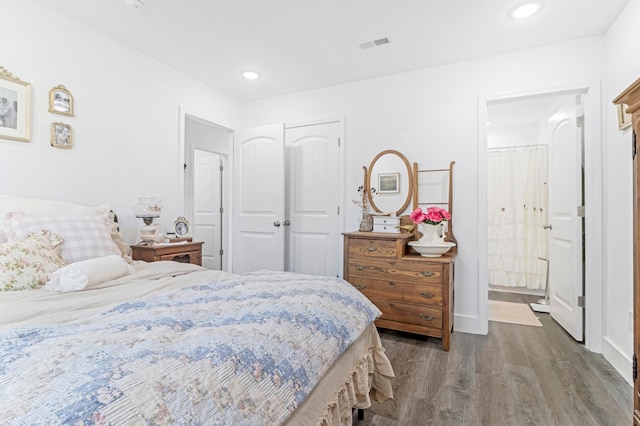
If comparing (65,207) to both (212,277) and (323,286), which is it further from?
(323,286)

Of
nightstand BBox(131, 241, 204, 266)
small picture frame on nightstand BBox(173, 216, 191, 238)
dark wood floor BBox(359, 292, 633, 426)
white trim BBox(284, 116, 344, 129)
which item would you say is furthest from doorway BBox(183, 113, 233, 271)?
dark wood floor BBox(359, 292, 633, 426)

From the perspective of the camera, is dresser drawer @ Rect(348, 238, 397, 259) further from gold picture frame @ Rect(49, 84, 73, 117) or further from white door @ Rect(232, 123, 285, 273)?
gold picture frame @ Rect(49, 84, 73, 117)

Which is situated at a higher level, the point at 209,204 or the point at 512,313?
the point at 209,204

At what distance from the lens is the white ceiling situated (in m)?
2.26

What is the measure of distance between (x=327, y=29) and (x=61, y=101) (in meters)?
2.08

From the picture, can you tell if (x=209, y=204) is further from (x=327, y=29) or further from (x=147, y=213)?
(x=327, y=29)

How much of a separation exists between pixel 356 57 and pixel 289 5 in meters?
0.94

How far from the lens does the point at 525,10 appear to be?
227cm

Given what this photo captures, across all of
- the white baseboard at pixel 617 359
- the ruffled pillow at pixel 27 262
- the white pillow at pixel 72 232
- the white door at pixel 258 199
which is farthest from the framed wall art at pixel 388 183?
the ruffled pillow at pixel 27 262

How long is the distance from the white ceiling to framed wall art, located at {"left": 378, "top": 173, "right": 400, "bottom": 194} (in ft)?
3.48

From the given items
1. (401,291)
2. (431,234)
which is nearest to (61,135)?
(401,291)

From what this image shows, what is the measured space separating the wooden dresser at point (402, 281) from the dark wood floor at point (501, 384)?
0.19 m

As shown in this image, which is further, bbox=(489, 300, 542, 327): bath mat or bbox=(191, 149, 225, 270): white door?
bbox=(191, 149, 225, 270): white door

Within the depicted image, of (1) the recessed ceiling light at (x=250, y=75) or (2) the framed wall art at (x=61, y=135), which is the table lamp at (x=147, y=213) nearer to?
(2) the framed wall art at (x=61, y=135)
